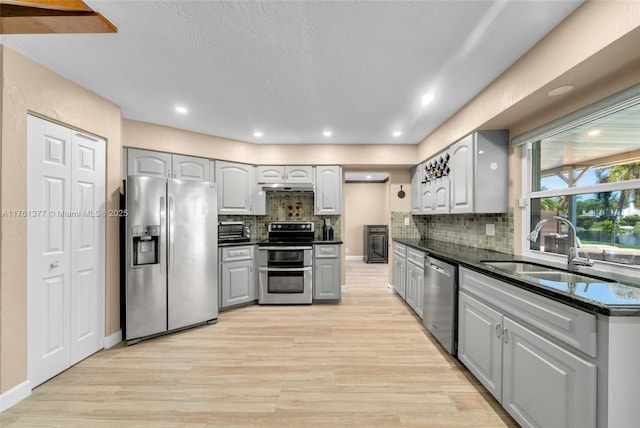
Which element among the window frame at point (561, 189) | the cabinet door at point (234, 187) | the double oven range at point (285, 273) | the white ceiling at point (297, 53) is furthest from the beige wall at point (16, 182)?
the window frame at point (561, 189)

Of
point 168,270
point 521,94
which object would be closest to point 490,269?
point 521,94

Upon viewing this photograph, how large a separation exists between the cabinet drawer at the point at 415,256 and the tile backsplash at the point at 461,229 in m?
0.62

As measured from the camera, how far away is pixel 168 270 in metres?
2.71

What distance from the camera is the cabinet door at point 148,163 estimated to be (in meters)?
3.04

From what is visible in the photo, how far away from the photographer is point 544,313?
1278 mm

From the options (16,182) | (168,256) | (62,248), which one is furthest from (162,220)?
(16,182)

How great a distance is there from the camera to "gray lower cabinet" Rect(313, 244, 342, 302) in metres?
3.74

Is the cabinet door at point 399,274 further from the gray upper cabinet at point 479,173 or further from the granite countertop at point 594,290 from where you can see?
the granite countertop at point 594,290

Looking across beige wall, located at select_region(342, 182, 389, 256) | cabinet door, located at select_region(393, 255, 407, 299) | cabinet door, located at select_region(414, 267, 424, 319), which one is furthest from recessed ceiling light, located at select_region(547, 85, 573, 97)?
beige wall, located at select_region(342, 182, 389, 256)

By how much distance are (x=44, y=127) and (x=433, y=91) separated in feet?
10.5

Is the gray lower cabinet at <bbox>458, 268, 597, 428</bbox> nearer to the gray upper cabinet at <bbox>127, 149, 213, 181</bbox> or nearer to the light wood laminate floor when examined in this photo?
the light wood laminate floor

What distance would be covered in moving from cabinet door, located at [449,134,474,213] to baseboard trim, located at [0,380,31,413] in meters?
3.89

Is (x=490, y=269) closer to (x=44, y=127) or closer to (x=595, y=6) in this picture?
(x=595, y=6)

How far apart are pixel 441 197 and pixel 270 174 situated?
2.49 m
